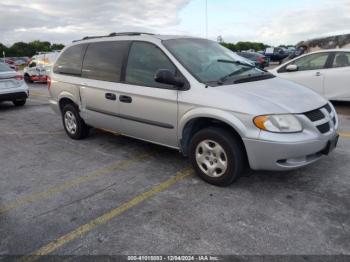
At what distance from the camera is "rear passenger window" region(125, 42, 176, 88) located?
4387mm

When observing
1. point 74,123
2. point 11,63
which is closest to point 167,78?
point 74,123

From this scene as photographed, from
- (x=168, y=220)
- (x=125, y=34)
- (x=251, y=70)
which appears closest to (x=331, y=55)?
(x=251, y=70)

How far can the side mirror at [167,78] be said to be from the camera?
13.0ft

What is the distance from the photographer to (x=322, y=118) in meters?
3.80

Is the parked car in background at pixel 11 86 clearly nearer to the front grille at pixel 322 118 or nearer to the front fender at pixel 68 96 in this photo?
the front fender at pixel 68 96

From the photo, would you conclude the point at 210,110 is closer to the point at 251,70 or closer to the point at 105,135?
the point at 251,70

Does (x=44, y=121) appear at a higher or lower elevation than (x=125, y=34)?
lower

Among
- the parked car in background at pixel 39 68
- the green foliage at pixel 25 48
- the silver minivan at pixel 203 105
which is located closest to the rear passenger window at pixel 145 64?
the silver minivan at pixel 203 105

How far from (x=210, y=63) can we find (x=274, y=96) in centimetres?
103

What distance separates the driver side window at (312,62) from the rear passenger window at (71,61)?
5.49 meters

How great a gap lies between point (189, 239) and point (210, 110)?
4.77 feet

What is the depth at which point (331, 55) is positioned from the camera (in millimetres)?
8125

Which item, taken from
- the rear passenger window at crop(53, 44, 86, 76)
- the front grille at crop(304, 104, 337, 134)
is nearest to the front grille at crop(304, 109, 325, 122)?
the front grille at crop(304, 104, 337, 134)

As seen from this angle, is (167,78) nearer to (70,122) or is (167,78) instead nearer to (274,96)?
(274,96)
